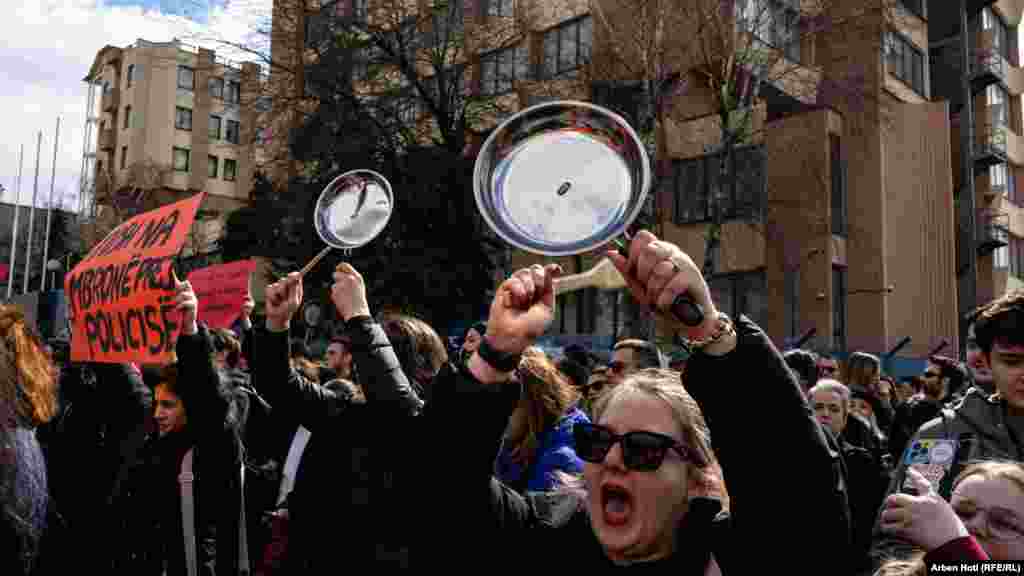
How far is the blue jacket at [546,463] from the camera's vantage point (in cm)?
328

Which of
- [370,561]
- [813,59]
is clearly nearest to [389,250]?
[813,59]

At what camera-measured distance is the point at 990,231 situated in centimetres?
3131

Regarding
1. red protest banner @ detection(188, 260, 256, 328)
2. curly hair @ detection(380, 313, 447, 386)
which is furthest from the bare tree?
curly hair @ detection(380, 313, 447, 386)

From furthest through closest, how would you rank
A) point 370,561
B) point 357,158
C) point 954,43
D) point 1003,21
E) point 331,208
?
point 1003,21 < point 954,43 < point 357,158 < point 331,208 < point 370,561

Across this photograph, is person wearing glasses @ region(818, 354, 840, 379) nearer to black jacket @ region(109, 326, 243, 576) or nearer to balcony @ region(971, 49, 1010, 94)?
black jacket @ region(109, 326, 243, 576)

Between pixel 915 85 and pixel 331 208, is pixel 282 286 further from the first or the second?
pixel 915 85

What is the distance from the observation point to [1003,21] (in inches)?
1384

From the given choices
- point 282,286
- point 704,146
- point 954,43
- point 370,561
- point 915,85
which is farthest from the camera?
point 954,43

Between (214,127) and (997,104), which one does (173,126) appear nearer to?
(214,127)

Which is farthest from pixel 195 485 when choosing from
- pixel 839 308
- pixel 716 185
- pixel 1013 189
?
pixel 1013 189

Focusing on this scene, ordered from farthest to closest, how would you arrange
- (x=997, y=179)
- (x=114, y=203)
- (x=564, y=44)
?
(x=114, y=203) → (x=997, y=179) → (x=564, y=44)

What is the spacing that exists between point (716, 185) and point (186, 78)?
1660 inches

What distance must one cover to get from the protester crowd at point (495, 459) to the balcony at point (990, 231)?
96.0 feet

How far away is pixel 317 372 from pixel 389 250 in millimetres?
16615
